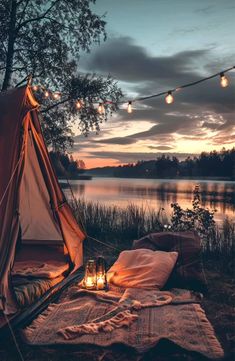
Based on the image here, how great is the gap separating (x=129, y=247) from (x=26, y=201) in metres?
2.37

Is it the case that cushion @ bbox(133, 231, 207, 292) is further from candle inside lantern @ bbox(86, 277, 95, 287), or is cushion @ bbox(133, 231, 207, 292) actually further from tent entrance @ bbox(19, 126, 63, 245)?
tent entrance @ bbox(19, 126, 63, 245)

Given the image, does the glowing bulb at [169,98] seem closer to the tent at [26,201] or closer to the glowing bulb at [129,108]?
the glowing bulb at [129,108]

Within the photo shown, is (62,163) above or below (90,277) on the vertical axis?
above

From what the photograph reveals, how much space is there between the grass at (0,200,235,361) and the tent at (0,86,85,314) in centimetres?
29

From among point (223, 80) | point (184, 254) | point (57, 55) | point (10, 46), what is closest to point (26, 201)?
→ point (184, 254)

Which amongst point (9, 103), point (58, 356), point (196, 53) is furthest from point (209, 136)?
point (58, 356)

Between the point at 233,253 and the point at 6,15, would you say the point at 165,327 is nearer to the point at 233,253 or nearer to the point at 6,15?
the point at 233,253

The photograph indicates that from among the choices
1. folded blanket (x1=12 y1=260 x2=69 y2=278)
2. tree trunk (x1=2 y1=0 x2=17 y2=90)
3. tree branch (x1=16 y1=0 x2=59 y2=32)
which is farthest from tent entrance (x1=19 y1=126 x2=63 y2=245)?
tree branch (x1=16 y1=0 x2=59 y2=32)

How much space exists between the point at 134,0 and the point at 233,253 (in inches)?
165

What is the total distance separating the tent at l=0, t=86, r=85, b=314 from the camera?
3.44 meters

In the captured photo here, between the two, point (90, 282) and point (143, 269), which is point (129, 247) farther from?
point (90, 282)

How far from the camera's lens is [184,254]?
4793mm

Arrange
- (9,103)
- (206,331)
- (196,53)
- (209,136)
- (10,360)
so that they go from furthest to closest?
(209,136)
(196,53)
(9,103)
(206,331)
(10,360)

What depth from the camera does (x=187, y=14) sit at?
230 inches
